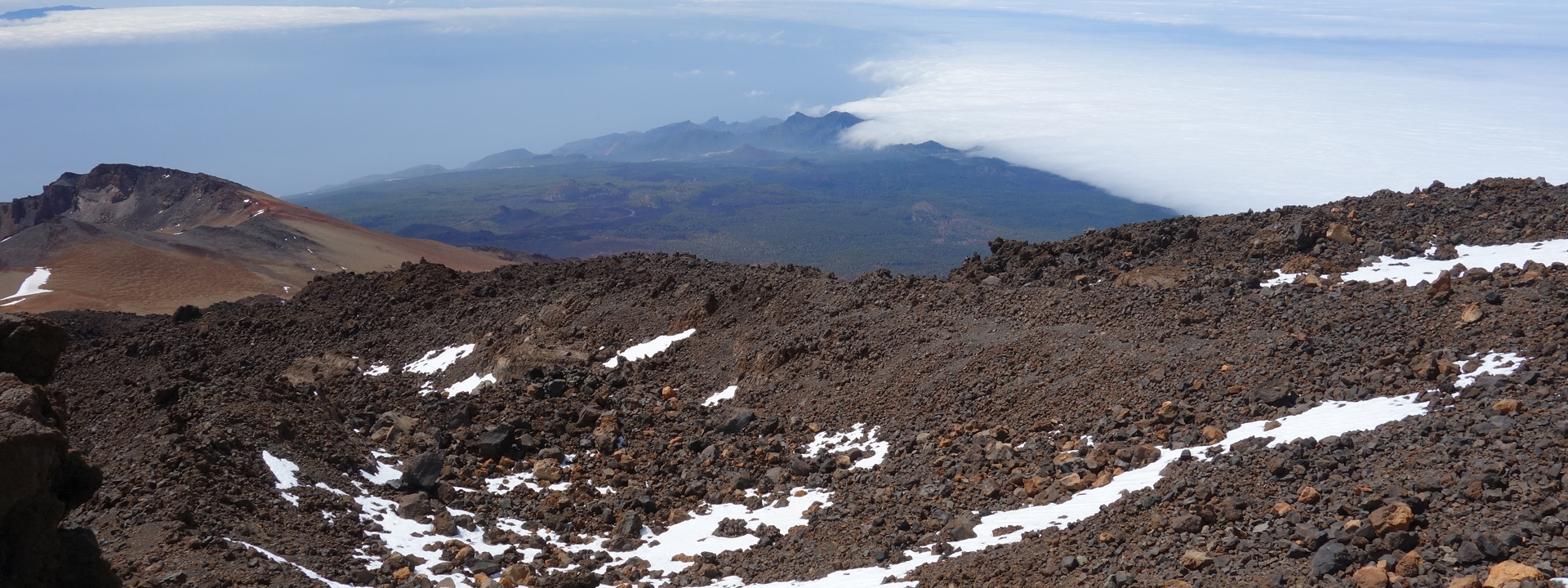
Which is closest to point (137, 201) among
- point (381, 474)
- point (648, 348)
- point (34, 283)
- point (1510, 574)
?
point (34, 283)

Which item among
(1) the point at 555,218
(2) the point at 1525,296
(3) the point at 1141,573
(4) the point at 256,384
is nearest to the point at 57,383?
(4) the point at 256,384

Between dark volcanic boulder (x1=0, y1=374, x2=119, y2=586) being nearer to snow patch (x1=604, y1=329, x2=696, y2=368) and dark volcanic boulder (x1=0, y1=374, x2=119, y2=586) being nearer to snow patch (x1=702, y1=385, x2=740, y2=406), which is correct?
snow patch (x1=702, y1=385, x2=740, y2=406)

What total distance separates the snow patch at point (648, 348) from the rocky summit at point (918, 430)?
0.06 metres

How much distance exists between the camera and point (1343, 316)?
11859 millimetres

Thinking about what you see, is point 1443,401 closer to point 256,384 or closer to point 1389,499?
point 1389,499

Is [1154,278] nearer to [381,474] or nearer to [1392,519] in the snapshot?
[1392,519]

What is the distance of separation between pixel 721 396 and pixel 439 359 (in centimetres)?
726

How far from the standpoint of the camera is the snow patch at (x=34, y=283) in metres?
33.2

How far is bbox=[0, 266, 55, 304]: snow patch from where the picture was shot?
109 ft

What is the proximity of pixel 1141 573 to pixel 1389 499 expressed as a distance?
5.99ft

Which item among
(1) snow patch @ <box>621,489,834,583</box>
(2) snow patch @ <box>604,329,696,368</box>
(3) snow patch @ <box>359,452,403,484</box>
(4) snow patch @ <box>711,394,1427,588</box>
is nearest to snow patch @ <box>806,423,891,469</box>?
(1) snow patch @ <box>621,489,834,583</box>

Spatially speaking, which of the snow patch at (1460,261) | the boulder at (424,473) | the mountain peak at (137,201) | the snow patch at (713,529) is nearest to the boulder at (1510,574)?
the snow patch at (713,529)

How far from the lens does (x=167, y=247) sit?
4069cm

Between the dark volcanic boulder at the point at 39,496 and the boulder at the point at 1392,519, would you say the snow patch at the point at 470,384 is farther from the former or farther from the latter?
the boulder at the point at 1392,519
